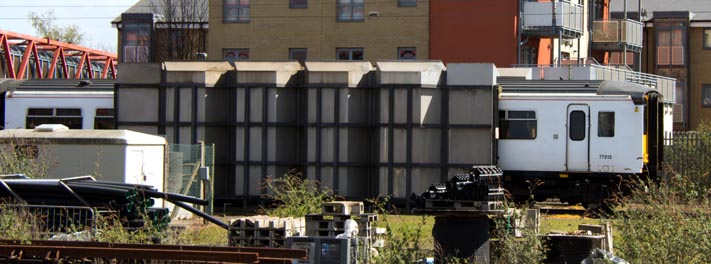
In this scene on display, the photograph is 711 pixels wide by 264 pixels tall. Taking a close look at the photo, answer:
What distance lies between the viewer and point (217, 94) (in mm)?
28734

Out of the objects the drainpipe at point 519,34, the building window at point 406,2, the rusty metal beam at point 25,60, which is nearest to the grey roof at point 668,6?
the drainpipe at point 519,34

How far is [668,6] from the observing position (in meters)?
65.4

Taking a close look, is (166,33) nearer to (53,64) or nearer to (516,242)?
(53,64)

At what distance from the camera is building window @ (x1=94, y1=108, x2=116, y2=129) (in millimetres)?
29609

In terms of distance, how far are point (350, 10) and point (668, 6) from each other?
2514cm

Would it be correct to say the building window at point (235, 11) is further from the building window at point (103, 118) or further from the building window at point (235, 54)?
the building window at point (103, 118)

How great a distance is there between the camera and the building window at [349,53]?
155 feet

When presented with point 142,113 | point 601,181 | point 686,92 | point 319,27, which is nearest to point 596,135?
point 601,181

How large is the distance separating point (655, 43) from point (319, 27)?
70.6ft

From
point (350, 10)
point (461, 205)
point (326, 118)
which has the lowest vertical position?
point (461, 205)

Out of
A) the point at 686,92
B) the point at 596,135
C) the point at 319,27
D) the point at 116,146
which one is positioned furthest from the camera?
the point at 686,92

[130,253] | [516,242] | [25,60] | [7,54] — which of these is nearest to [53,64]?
[25,60]

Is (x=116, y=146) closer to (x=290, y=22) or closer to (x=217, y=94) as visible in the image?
(x=217, y=94)

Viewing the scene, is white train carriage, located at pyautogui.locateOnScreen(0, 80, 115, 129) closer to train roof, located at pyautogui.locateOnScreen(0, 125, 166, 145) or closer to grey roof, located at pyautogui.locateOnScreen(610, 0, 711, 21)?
train roof, located at pyautogui.locateOnScreen(0, 125, 166, 145)
